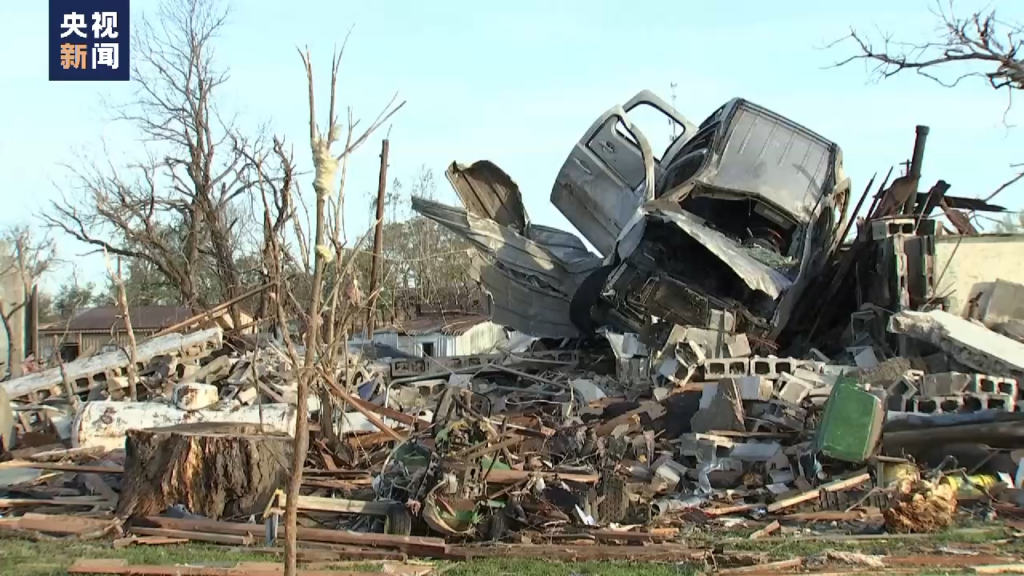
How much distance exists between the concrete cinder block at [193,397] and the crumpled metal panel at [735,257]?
19.8ft

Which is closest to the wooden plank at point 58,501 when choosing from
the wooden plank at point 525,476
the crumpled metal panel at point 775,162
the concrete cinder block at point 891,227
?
the wooden plank at point 525,476

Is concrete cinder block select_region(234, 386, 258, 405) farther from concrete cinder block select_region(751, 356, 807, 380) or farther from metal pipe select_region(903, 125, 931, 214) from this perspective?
metal pipe select_region(903, 125, 931, 214)

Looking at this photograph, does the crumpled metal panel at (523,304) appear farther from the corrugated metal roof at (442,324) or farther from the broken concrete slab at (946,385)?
the corrugated metal roof at (442,324)

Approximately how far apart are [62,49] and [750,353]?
10.4 m

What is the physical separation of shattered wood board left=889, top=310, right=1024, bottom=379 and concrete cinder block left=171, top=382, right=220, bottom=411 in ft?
28.5

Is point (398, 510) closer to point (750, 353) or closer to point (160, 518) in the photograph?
point (160, 518)

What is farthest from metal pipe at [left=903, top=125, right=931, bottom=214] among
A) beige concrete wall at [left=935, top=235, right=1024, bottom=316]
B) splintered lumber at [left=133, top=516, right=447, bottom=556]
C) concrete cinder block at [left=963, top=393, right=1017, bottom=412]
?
splintered lumber at [left=133, top=516, right=447, bottom=556]

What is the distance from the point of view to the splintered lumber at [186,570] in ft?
19.1

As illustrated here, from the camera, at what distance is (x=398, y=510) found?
291 inches

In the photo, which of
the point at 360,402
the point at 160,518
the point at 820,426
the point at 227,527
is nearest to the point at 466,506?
the point at 227,527

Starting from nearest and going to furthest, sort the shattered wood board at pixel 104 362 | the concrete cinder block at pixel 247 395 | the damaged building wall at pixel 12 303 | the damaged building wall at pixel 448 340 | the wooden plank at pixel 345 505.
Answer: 1. the wooden plank at pixel 345 505
2. the concrete cinder block at pixel 247 395
3. the shattered wood board at pixel 104 362
4. the damaged building wall at pixel 12 303
5. the damaged building wall at pixel 448 340

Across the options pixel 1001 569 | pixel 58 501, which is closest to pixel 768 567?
pixel 1001 569

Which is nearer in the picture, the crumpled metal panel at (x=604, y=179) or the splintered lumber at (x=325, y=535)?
the splintered lumber at (x=325, y=535)

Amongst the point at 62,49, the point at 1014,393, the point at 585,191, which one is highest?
the point at 62,49
